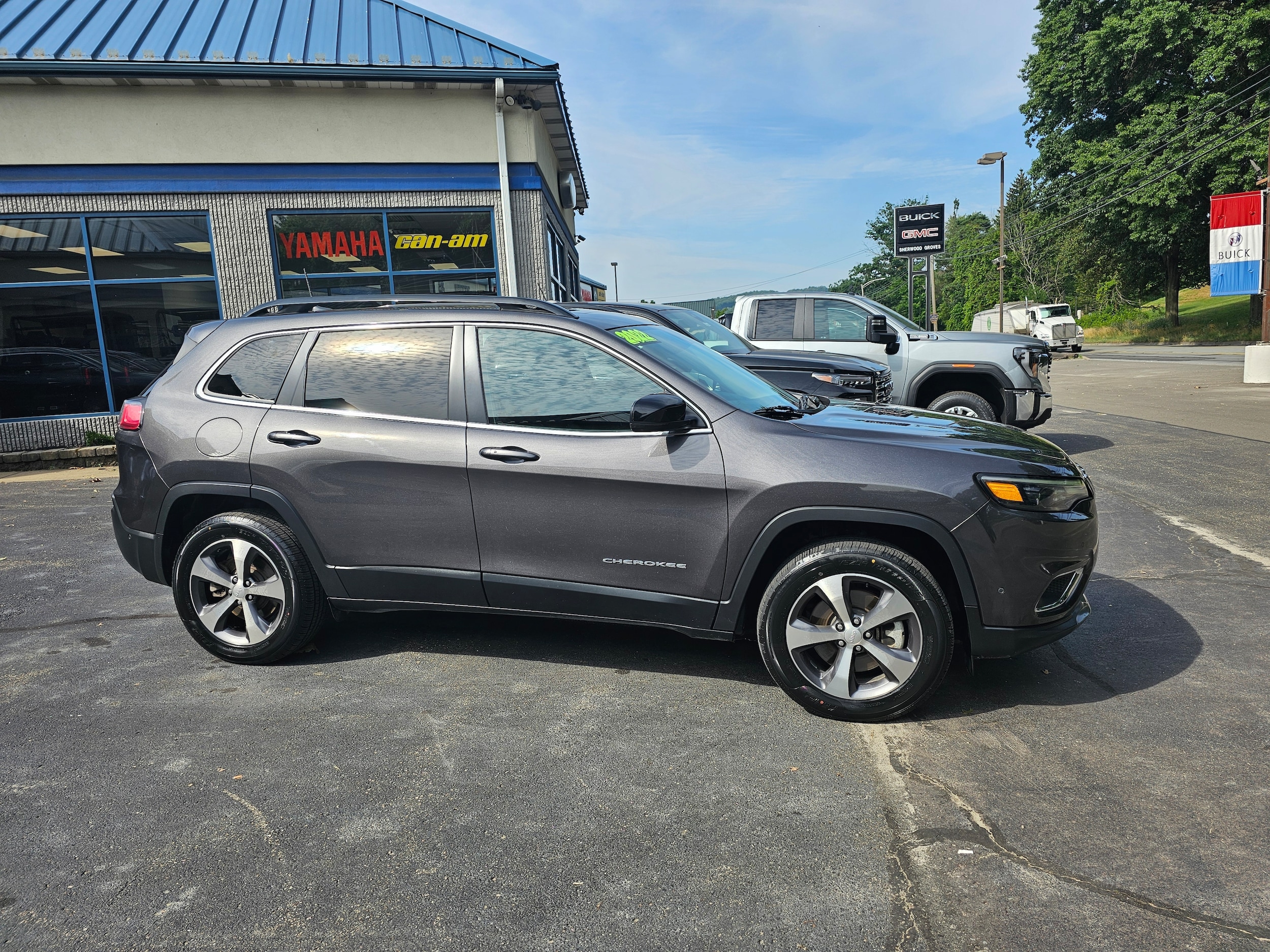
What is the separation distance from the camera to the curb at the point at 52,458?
11.7 meters

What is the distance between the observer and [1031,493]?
352 centimetres

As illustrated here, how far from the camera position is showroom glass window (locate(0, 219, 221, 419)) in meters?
12.1

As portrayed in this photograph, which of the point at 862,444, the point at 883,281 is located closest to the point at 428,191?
the point at 862,444

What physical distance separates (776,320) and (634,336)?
730 centimetres

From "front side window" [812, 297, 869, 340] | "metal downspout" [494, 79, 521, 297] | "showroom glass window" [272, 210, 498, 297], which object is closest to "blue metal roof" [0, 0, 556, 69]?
"metal downspout" [494, 79, 521, 297]

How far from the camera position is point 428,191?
12.7 m

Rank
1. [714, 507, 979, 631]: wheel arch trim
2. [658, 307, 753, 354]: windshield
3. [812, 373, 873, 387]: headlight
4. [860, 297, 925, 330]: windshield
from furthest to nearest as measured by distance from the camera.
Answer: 1. [860, 297, 925, 330]: windshield
2. [658, 307, 753, 354]: windshield
3. [812, 373, 873, 387]: headlight
4. [714, 507, 979, 631]: wheel arch trim

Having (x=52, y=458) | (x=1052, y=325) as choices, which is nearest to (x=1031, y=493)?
(x=52, y=458)

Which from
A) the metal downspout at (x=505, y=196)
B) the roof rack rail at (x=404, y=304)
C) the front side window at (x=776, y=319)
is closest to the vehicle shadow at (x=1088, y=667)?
the roof rack rail at (x=404, y=304)

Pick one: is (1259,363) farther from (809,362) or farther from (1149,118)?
(1149,118)

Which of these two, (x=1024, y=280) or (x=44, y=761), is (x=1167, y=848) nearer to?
(x=44, y=761)

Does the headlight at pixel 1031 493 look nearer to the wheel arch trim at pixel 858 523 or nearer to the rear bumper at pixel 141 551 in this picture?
the wheel arch trim at pixel 858 523

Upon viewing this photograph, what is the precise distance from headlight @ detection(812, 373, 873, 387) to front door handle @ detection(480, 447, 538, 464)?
5330 millimetres

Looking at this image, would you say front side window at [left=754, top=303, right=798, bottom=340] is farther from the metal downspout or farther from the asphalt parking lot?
the asphalt parking lot
